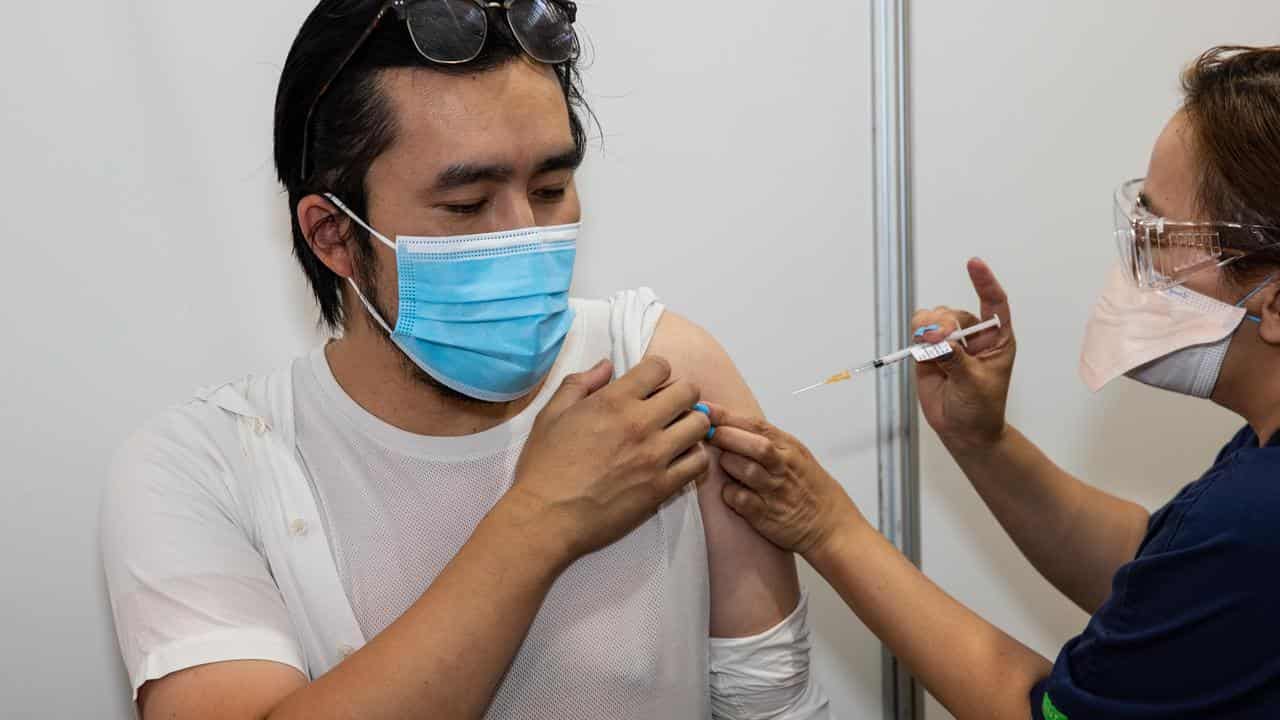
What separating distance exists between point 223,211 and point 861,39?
120 cm

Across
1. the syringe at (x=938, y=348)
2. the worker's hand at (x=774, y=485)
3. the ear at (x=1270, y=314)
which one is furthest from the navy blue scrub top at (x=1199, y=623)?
the syringe at (x=938, y=348)

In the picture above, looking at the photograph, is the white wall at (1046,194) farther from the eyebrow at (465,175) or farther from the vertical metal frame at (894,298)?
the eyebrow at (465,175)

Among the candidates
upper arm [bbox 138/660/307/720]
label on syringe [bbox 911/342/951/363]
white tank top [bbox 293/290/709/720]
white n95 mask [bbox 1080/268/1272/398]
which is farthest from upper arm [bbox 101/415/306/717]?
white n95 mask [bbox 1080/268/1272/398]

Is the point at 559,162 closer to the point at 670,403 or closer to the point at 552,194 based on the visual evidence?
the point at 552,194

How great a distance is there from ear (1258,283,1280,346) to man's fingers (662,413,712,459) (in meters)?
0.66

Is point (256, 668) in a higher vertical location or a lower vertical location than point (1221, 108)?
lower

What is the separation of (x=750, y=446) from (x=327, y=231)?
0.62 metres

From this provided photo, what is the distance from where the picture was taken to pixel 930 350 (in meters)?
1.54

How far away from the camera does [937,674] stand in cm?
130

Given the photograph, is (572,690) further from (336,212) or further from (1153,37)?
(1153,37)

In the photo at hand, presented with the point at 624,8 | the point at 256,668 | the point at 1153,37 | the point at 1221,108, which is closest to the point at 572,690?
the point at 256,668

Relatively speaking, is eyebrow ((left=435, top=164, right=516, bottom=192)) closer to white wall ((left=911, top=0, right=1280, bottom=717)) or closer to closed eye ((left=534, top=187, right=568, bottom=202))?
closed eye ((left=534, top=187, right=568, bottom=202))

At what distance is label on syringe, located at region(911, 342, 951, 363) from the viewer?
5.05 feet

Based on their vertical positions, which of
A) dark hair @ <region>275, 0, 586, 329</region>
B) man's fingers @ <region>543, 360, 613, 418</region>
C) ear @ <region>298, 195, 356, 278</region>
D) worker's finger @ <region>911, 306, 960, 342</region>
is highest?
dark hair @ <region>275, 0, 586, 329</region>
